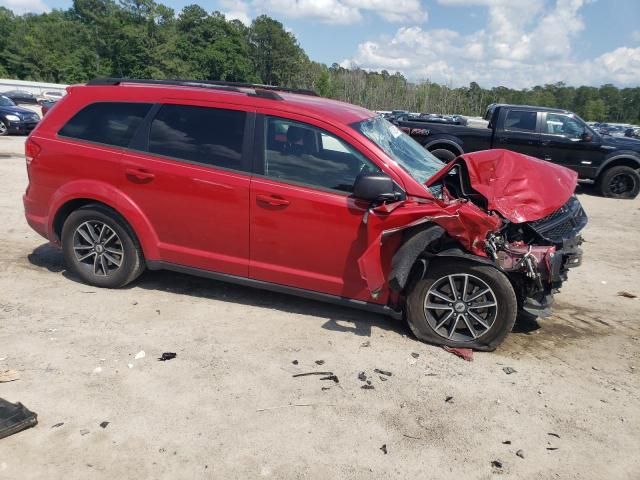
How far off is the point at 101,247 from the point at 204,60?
105 metres

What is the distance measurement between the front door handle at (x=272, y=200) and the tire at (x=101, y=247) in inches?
54.2

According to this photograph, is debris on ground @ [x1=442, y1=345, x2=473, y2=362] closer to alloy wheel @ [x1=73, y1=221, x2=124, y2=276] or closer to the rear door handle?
the rear door handle

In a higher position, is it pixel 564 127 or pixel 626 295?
pixel 564 127

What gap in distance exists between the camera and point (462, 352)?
416 centimetres

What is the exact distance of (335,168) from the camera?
14.0 ft

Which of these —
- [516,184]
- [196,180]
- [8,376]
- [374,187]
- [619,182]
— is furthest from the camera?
[619,182]

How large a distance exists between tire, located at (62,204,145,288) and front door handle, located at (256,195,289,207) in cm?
138

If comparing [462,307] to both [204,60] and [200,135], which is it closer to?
[200,135]

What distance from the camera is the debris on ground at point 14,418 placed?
2.97 meters

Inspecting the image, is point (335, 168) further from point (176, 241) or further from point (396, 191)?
point (176, 241)

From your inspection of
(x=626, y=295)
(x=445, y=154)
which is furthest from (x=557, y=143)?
(x=626, y=295)

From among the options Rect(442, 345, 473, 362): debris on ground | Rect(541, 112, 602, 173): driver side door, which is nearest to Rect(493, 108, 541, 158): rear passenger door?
Rect(541, 112, 602, 173): driver side door

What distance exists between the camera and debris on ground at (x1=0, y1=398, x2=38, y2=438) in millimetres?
2969

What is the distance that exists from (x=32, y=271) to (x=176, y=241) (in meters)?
1.87
